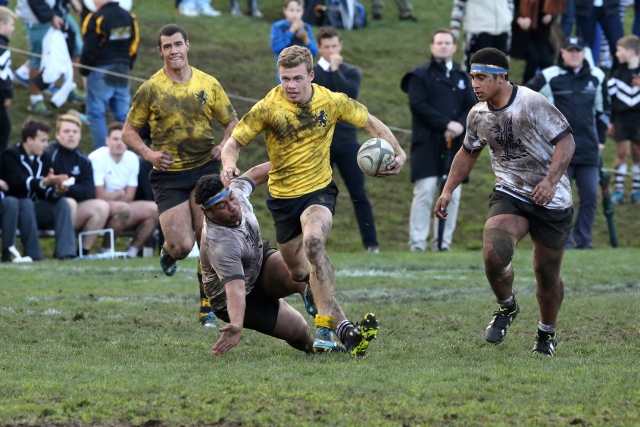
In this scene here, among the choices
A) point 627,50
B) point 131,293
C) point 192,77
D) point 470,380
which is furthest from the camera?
point 627,50

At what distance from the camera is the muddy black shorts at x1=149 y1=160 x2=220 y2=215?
9586mm

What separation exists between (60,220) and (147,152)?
4705 mm

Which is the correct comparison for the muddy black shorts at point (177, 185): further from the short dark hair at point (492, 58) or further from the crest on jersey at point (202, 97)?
the short dark hair at point (492, 58)

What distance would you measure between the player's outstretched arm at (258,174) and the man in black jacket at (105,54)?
26.1 feet

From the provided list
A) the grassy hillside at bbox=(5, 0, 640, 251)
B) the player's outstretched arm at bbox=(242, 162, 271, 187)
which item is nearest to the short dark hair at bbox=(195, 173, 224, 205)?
the player's outstretched arm at bbox=(242, 162, 271, 187)

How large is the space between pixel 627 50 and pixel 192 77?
9.84 metres

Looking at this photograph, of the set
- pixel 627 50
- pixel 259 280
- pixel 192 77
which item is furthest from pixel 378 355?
pixel 627 50

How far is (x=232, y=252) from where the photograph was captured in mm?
7074

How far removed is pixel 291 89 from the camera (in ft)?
25.7

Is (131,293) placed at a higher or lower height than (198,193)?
lower

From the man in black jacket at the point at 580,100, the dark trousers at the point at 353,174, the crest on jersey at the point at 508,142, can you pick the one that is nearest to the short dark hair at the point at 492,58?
the crest on jersey at the point at 508,142

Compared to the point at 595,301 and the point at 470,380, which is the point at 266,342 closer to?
the point at 470,380

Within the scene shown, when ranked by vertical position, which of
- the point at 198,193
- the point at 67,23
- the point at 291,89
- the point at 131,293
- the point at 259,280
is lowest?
the point at 131,293

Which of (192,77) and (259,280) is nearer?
(259,280)
